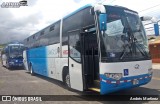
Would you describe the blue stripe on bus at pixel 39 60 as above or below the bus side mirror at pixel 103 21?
below

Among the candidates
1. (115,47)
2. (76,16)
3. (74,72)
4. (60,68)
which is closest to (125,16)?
Answer: (115,47)

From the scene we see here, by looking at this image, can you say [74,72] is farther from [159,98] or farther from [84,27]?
[159,98]

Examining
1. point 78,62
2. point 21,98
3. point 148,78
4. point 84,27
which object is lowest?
point 21,98

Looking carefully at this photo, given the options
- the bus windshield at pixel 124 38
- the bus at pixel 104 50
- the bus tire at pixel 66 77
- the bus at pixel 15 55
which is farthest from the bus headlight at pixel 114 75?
the bus at pixel 15 55

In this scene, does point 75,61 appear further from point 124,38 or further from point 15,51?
point 15,51

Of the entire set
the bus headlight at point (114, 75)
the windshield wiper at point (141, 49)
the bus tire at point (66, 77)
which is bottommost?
the bus tire at point (66, 77)

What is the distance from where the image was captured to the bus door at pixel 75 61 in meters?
9.26

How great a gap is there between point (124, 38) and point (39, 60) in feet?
31.9

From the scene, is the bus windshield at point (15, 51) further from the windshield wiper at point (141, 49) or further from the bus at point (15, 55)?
the windshield wiper at point (141, 49)

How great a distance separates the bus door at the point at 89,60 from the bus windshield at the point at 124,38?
1059 mm

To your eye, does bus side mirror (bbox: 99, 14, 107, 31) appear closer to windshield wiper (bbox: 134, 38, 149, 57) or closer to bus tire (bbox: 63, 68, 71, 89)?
windshield wiper (bbox: 134, 38, 149, 57)

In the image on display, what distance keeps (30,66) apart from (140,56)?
13677 mm

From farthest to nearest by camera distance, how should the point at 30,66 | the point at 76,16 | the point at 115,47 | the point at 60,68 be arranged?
the point at 30,66 → the point at 60,68 → the point at 76,16 → the point at 115,47

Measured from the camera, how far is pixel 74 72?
31.8 ft
